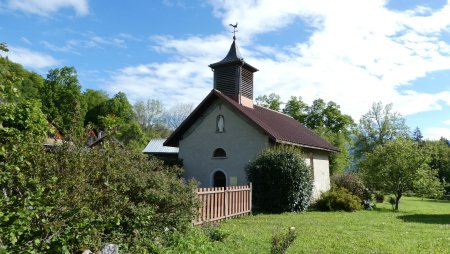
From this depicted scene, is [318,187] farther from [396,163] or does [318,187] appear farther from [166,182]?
[166,182]

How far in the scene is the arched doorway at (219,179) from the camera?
23.0 m

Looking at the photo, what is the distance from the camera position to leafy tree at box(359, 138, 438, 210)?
25297 millimetres

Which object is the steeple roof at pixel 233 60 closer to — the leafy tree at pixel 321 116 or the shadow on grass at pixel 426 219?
the shadow on grass at pixel 426 219

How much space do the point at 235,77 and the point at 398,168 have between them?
39.8 feet

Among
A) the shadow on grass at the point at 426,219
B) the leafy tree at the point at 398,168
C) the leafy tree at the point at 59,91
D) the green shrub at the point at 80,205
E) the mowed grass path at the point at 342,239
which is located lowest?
the shadow on grass at the point at 426,219

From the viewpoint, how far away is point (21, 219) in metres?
4.26

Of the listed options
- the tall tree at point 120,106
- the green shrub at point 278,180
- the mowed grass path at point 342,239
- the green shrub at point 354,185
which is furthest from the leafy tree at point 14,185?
the tall tree at point 120,106

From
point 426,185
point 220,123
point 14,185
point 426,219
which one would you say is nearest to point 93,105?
point 220,123

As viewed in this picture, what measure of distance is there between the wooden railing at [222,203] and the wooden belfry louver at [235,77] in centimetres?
814

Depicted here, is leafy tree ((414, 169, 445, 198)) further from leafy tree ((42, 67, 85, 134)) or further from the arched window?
leafy tree ((42, 67, 85, 134))

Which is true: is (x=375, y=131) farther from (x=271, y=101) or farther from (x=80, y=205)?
(x=80, y=205)

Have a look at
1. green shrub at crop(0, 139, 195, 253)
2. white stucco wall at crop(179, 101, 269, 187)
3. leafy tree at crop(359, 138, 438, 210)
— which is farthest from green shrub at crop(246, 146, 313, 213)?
green shrub at crop(0, 139, 195, 253)

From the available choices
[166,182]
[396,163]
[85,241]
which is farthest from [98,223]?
[396,163]

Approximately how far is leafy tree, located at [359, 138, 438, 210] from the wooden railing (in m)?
12.5
